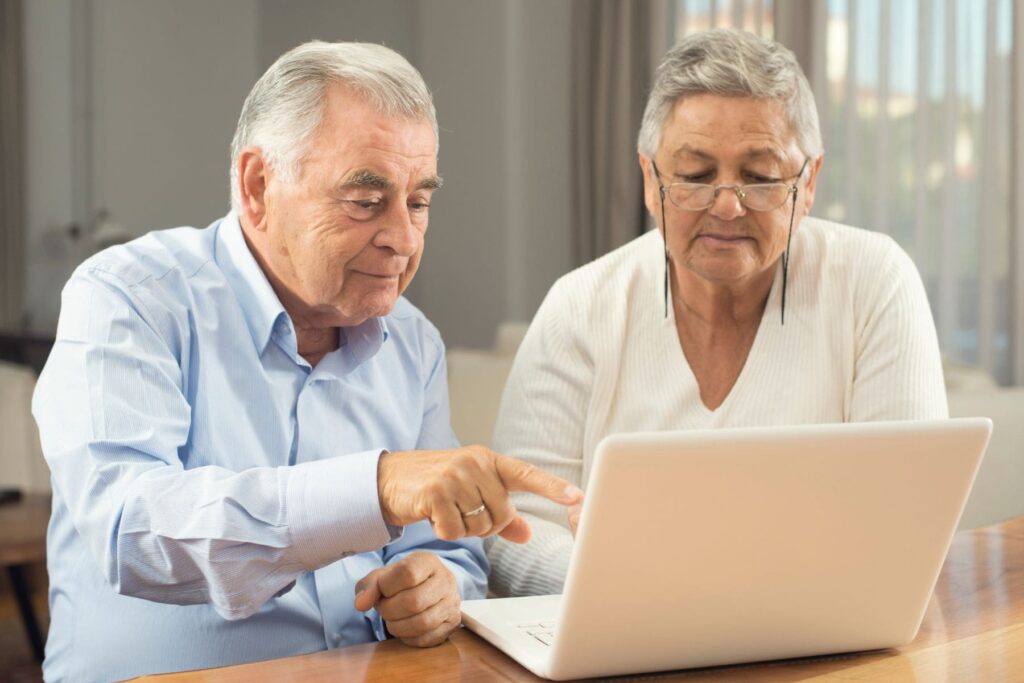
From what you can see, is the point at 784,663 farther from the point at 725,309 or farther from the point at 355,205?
the point at 725,309

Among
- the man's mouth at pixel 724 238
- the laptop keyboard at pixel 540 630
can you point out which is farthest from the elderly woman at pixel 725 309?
the laptop keyboard at pixel 540 630

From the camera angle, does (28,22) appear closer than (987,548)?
No

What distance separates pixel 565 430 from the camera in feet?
5.16

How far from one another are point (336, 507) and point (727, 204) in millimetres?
739

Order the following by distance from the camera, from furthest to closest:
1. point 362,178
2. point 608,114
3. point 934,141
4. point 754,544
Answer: point 608,114 → point 934,141 → point 362,178 → point 754,544

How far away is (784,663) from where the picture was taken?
1.00 meters

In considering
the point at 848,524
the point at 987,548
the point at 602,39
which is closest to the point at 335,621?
the point at 848,524

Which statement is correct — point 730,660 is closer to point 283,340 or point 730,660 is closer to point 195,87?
point 283,340

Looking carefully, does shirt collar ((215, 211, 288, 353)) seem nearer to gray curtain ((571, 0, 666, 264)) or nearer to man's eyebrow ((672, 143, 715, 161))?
man's eyebrow ((672, 143, 715, 161))

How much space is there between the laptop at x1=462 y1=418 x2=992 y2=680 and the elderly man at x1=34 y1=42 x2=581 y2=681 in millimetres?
139

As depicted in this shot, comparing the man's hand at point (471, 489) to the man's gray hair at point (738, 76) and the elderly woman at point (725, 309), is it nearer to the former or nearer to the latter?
the elderly woman at point (725, 309)

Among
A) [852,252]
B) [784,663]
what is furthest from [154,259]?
[852,252]

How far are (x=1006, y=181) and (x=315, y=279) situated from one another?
294 centimetres

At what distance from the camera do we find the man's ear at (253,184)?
1330 millimetres
